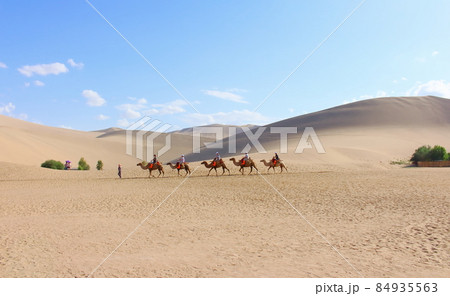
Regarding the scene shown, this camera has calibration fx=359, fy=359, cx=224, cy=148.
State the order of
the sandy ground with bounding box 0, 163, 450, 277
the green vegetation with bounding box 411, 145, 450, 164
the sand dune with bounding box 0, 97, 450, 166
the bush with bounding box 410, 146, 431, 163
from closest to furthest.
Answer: the sandy ground with bounding box 0, 163, 450, 277 < the green vegetation with bounding box 411, 145, 450, 164 < the bush with bounding box 410, 146, 431, 163 < the sand dune with bounding box 0, 97, 450, 166

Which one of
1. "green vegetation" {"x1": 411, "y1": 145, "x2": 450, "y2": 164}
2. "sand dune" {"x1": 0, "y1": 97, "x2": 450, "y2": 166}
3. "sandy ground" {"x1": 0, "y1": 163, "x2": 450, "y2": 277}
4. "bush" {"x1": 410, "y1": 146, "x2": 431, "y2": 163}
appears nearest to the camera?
"sandy ground" {"x1": 0, "y1": 163, "x2": 450, "y2": 277}

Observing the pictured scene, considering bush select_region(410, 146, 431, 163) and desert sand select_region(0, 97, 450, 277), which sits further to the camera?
bush select_region(410, 146, 431, 163)

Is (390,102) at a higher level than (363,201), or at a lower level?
higher

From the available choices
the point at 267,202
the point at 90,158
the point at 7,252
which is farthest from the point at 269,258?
the point at 90,158

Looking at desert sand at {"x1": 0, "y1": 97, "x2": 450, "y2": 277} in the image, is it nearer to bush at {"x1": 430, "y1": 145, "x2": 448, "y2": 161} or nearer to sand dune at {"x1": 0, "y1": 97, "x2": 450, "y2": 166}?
bush at {"x1": 430, "y1": 145, "x2": 448, "y2": 161}

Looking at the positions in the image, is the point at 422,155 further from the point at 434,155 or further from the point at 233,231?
the point at 233,231

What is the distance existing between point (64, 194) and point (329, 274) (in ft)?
57.5

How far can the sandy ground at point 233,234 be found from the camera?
7047mm

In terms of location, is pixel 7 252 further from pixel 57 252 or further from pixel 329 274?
pixel 329 274

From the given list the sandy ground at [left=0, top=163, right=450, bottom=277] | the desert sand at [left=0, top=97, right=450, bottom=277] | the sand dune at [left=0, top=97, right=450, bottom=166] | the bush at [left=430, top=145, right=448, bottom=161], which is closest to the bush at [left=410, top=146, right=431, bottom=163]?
the bush at [left=430, top=145, right=448, bottom=161]

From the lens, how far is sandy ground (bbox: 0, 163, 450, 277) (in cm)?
705

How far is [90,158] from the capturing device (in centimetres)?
7788

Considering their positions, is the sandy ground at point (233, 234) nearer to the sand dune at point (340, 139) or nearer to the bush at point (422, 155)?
the bush at point (422, 155)

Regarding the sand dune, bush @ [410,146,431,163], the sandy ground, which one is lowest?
the sandy ground
